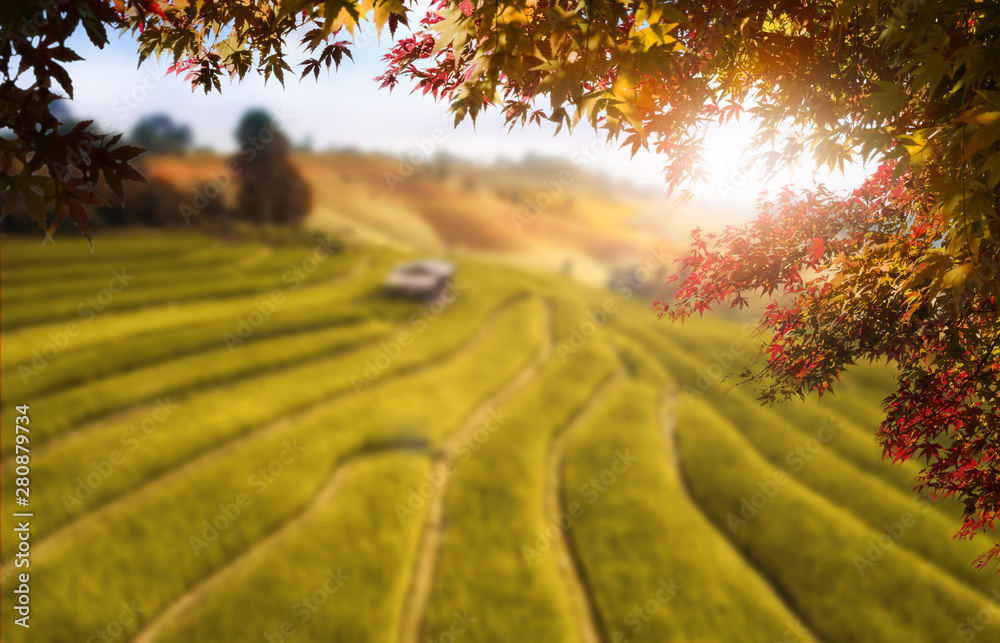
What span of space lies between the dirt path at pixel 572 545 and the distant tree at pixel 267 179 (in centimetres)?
3620

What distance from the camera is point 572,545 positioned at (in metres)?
22.6

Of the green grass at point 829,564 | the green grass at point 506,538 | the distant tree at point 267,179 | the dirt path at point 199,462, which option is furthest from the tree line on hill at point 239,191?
the green grass at point 829,564

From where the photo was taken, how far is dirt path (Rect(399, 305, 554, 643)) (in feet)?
62.7

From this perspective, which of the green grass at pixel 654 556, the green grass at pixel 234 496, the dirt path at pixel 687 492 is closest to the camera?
the green grass at pixel 234 496

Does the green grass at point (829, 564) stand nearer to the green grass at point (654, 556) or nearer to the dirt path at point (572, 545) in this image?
the green grass at point (654, 556)

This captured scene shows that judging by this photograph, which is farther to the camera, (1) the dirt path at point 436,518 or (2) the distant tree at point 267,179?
(2) the distant tree at point 267,179

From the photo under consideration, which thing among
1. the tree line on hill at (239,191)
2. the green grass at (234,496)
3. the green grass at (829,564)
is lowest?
the green grass at (234,496)

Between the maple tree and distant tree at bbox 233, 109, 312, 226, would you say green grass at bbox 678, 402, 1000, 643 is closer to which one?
the maple tree

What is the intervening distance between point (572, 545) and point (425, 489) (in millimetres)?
6821

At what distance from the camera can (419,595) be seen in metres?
19.9

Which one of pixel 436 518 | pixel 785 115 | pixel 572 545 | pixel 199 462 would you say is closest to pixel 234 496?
pixel 199 462

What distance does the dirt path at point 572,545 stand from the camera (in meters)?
19.3

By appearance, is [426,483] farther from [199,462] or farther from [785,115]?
[785,115]

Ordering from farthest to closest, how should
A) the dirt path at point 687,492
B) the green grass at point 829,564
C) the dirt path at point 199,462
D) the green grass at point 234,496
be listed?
the dirt path at point 199,462 → the dirt path at point 687,492 → the green grass at point 829,564 → the green grass at point 234,496
